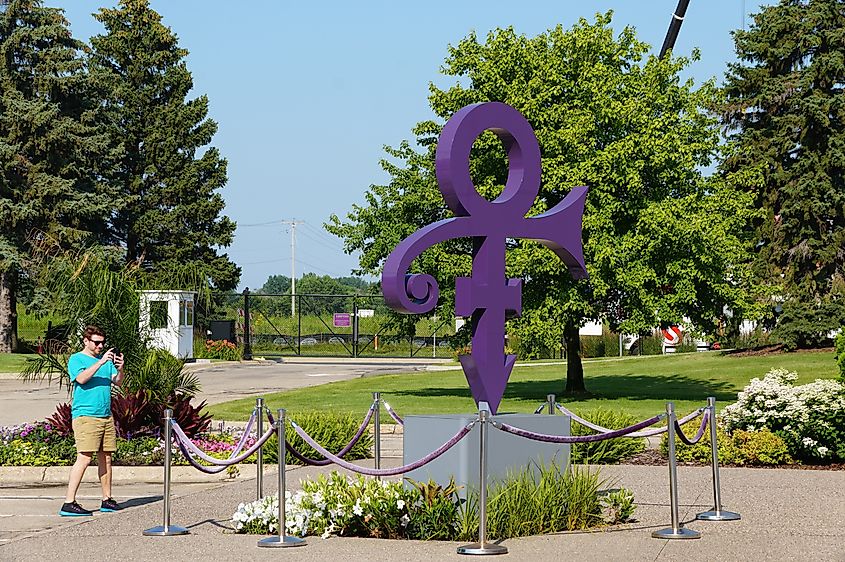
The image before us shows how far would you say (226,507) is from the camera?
1222 centimetres

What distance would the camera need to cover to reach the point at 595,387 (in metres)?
32.7

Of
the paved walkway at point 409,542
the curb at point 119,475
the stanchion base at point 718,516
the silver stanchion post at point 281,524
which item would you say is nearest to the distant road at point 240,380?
the curb at point 119,475

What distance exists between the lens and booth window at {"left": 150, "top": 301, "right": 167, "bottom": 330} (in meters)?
18.7

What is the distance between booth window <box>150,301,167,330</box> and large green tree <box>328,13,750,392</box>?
7.90 meters

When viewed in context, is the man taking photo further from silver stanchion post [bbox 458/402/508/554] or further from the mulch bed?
the mulch bed

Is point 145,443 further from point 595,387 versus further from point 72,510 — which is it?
point 595,387

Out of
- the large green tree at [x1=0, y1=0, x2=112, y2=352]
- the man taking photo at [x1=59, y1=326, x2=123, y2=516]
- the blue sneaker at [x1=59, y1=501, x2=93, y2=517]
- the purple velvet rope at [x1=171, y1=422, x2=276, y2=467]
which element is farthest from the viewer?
the large green tree at [x1=0, y1=0, x2=112, y2=352]

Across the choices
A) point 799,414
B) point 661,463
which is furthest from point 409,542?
point 799,414

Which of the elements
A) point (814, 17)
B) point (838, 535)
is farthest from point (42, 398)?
point (814, 17)

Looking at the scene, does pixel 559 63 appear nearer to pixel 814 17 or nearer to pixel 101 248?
pixel 814 17

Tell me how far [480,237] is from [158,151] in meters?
47.3

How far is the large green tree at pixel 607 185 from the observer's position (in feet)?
84.7

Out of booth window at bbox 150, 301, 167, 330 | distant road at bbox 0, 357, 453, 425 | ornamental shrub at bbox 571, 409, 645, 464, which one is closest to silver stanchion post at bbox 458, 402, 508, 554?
ornamental shrub at bbox 571, 409, 645, 464

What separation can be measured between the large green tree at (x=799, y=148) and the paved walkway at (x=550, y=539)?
28840mm
